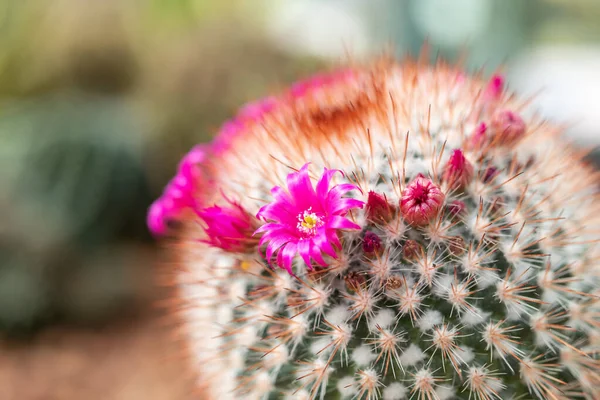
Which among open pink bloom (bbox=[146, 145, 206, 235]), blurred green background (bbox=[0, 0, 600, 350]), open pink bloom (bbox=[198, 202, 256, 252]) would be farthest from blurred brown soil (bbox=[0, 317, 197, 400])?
open pink bloom (bbox=[198, 202, 256, 252])

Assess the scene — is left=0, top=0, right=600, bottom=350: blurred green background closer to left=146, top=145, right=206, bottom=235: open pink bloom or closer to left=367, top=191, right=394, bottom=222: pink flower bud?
left=146, top=145, right=206, bottom=235: open pink bloom

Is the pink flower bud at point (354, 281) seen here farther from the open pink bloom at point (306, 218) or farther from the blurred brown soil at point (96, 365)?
the blurred brown soil at point (96, 365)

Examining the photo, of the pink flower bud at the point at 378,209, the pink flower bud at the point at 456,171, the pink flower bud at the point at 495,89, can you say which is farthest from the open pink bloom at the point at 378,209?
the pink flower bud at the point at 495,89

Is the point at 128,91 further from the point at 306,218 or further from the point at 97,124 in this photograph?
the point at 306,218

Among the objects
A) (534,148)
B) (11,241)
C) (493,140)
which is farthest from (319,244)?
(11,241)

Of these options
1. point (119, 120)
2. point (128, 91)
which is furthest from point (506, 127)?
point (128, 91)

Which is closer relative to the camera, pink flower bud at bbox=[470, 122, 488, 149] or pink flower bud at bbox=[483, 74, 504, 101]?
pink flower bud at bbox=[470, 122, 488, 149]

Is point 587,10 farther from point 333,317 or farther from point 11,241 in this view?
point 11,241
